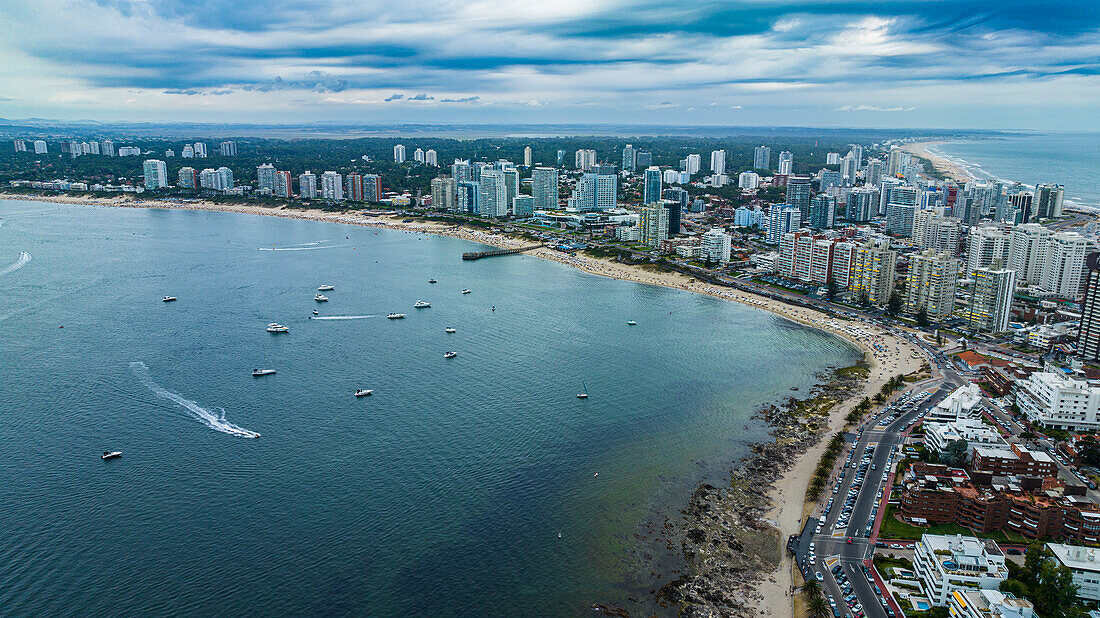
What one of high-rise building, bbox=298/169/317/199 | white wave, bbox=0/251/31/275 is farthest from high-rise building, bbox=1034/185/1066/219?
white wave, bbox=0/251/31/275

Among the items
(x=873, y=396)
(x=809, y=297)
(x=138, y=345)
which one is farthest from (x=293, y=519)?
(x=809, y=297)

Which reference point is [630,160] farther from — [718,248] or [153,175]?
[718,248]

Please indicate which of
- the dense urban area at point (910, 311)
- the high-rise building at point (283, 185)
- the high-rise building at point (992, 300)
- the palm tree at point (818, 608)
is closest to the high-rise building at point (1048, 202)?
the dense urban area at point (910, 311)

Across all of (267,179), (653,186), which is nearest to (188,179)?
(267,179)

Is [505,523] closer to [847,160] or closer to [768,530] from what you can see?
[768,530]

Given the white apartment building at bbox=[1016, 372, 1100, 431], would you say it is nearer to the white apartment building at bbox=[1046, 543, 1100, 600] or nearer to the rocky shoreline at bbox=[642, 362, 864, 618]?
the rocky shoreline at bbox=[642, 362, 864, 618]
